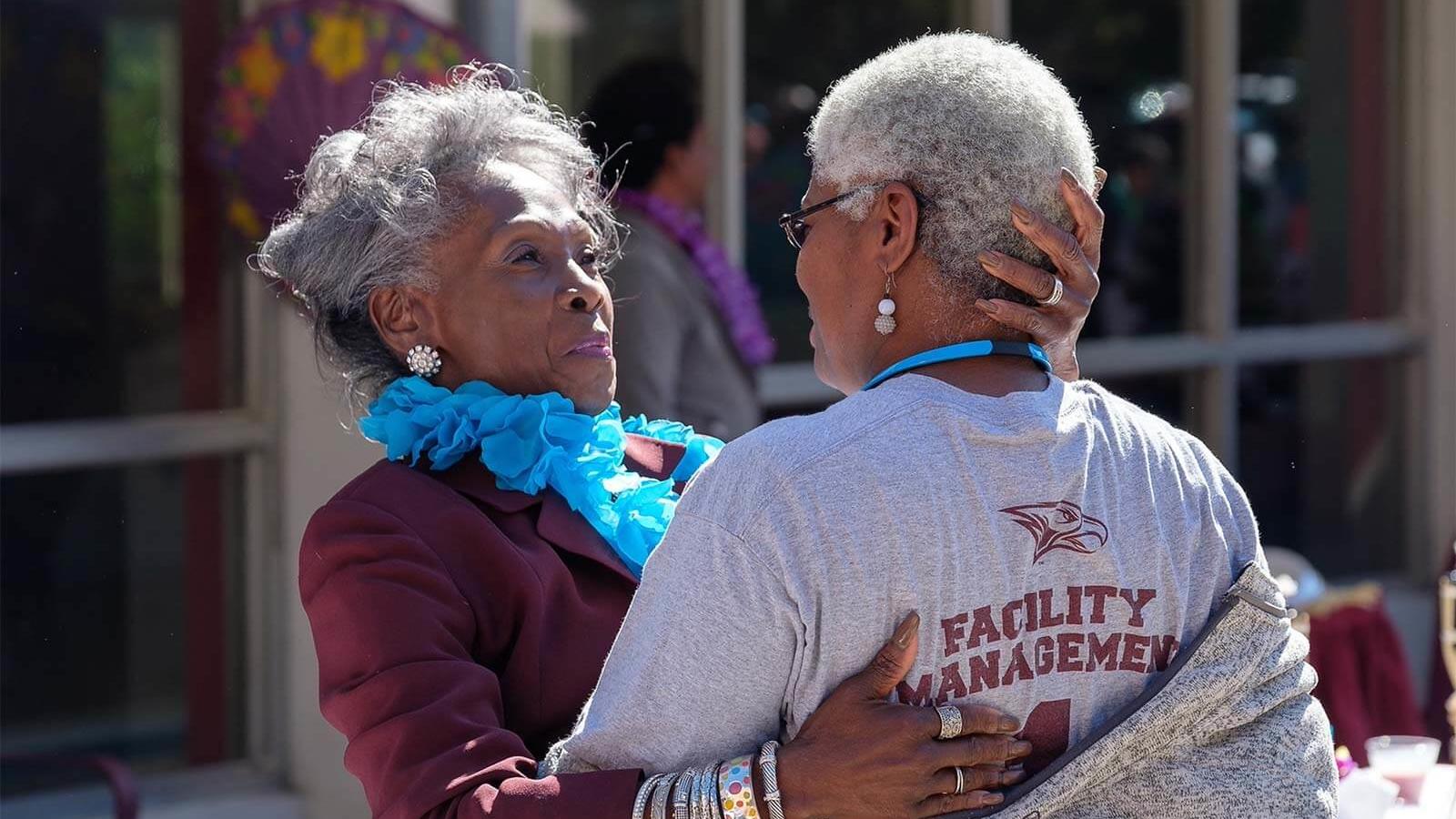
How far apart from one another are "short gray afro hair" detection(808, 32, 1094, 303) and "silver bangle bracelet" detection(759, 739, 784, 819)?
17.9 inches

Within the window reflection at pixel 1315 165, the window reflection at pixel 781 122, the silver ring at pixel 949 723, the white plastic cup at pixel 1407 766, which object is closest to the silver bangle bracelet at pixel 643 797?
the silver ring at pixel 949 723

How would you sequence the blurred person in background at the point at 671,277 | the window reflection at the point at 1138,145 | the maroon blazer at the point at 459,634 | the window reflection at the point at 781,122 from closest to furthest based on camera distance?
the maroon blazer at the point at 459,634 → the blurred person in background at the point at 671,277 → the window reflection at the point at 781,122 → the window reflection at the point at 1138,145

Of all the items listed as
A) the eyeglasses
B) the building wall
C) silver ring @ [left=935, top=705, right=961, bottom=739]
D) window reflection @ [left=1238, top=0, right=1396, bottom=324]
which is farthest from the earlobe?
window reflection @ [left=1238, top=0, right=1396, bottom=324]

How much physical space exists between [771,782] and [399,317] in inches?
38.1

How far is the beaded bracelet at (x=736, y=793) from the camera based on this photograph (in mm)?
1430

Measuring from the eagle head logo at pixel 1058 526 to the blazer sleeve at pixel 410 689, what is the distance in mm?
419

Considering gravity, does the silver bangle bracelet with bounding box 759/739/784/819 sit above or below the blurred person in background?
below

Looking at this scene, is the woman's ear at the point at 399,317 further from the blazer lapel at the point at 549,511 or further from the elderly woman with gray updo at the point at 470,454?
the blazer lapel at the point at 549,511

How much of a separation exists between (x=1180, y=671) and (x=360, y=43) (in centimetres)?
238

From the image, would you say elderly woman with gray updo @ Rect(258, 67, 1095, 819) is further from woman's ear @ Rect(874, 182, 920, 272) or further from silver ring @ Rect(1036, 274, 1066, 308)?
woman's ear @ Rect(874, 182, 920, 272)

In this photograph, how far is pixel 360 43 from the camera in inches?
131

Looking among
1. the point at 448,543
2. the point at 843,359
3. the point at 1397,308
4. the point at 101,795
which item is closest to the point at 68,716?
the point at 101,795

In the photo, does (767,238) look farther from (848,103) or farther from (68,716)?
(848,103)

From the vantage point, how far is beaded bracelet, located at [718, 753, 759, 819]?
56.3 inches
